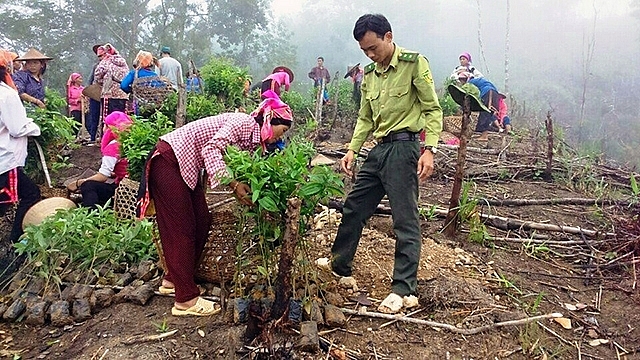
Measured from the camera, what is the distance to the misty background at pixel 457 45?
771 inches

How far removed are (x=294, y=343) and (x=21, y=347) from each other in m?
1.75

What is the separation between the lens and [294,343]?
8.49 feet

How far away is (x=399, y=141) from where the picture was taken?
3.26 metres

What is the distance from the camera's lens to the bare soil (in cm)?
277

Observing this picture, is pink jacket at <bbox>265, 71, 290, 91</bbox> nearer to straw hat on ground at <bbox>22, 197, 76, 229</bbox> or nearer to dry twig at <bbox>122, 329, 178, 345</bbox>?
straw hat on ground at <bbox>22, 197, 76, 229</bbox>

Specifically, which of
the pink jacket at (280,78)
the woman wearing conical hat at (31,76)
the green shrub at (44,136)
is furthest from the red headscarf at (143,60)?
the pink jacket at (280,78)

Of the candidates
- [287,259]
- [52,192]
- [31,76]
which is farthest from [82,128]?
[287,259]

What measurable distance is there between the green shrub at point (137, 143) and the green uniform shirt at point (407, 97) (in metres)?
2.08

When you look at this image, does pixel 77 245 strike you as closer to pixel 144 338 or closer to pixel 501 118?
pixel 144 338

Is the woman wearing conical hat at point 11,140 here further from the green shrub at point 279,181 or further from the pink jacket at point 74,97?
the pink jacket at point 74,97

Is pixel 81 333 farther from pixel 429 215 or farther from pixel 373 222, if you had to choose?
pixel 429 215

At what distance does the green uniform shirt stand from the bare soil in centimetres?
94

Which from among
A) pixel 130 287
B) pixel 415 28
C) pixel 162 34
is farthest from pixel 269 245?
pixel 415 28

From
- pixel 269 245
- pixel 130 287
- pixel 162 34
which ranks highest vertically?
pixel 162 34
